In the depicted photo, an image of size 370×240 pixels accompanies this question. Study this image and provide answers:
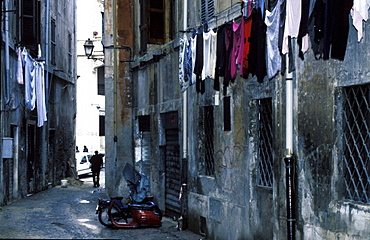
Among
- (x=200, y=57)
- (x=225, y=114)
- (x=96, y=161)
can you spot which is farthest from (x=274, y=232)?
(x=96, y=161)

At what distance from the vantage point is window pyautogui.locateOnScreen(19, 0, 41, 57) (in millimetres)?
18750

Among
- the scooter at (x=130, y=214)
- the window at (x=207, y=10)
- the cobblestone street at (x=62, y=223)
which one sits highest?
the window at (x=207, y=10)

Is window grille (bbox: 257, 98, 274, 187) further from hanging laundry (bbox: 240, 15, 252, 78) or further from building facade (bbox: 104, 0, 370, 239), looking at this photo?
hanging laundry (bbox: 240, 15, 252, 78)

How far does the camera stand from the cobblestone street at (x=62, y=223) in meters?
11.8

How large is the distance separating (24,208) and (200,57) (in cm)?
775

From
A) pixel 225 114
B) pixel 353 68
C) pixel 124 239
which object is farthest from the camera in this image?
pixel 124 239

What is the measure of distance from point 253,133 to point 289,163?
1568 mm

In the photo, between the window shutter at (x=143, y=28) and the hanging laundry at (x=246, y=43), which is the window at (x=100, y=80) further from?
the hanging laundry at (x=246, y=43)

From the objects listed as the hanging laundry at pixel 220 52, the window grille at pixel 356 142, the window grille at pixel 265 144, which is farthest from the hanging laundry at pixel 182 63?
the window grille at pixel 356 142

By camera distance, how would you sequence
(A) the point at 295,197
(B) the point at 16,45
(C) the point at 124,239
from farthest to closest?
(B) the point at 16,45 → (C) the point at 124,239 → (A) the point at 295,197

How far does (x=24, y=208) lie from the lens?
16219mm

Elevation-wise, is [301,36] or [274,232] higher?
[301,36]

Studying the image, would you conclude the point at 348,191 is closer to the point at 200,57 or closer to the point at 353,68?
the point at 353,68

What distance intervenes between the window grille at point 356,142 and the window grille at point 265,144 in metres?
2.02
